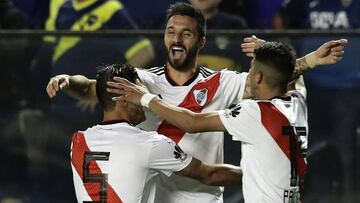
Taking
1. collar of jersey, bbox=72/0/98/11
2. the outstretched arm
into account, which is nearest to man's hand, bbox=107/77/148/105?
the outstretched arm

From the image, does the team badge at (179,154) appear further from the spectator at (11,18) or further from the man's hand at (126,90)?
the spectator at (11,18)

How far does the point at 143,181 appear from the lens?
5.06m

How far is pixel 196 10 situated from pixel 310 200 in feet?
6.98

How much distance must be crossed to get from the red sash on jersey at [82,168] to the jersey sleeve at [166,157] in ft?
0.82

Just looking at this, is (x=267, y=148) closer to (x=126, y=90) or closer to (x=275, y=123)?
(x=275, y=123)

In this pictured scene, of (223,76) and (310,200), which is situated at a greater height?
(223,76)

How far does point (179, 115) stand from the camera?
5145 mm

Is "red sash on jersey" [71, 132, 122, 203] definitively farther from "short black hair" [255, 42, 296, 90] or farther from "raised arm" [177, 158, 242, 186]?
"short black hair" [255, 42, 296, 90]

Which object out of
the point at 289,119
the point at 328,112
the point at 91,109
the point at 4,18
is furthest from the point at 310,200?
the point at 4,18

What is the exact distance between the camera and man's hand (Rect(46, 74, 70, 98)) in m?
5.31

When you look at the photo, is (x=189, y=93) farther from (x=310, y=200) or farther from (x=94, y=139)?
(x=310, y=200)

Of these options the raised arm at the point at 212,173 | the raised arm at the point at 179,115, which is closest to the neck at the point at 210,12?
the raised arm at the point at 212,173

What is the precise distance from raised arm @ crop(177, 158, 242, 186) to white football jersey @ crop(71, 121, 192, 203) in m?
0.15

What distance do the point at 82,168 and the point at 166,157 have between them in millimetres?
436
